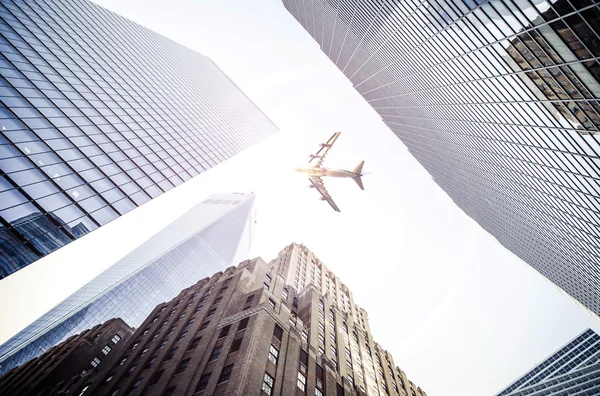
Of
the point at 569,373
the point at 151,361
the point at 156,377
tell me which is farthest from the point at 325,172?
the point at 569,373

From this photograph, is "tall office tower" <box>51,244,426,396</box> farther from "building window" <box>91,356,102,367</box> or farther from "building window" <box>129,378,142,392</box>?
"building window" <box>91,356,102,367</box>

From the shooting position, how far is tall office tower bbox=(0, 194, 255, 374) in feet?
329

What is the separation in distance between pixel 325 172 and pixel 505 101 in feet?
84.0

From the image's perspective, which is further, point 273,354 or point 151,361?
point 151,361

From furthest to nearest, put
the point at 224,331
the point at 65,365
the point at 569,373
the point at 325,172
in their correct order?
1. the point at 569,373
2. the point at 65,365
3. the point at 325,172
4. the point at 224,331

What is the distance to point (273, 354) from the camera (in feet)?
93.2

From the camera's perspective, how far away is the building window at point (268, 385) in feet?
80.3

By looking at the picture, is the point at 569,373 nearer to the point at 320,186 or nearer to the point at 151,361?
the point at 320,186

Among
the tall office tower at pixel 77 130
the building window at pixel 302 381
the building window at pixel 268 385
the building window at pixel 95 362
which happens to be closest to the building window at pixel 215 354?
the building window at pixel 268 385

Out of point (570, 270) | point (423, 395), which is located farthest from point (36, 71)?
point (570, 270)

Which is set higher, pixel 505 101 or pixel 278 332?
pixel 505 101

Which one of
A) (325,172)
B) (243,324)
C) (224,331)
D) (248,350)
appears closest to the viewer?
(248,350)

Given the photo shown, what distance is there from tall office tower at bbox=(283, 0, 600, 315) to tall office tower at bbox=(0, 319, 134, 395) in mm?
59844

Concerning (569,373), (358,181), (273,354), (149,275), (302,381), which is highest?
(358,181)
